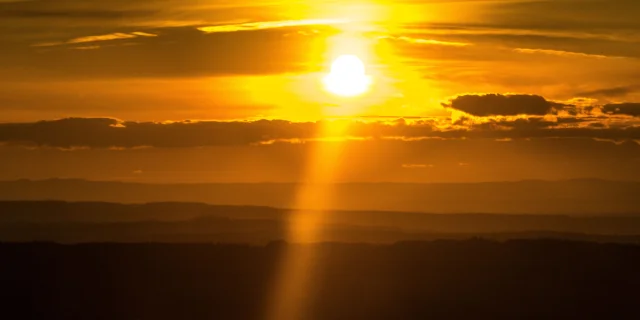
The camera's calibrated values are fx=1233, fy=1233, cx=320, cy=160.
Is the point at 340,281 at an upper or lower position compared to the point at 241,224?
lower

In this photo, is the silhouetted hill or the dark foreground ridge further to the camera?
the silhouetted hill

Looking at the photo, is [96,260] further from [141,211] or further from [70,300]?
[141,211]

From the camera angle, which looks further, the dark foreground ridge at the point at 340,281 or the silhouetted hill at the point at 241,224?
the silhouetted hill at the point at 241,224

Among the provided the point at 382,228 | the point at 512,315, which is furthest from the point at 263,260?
the point at 382,228

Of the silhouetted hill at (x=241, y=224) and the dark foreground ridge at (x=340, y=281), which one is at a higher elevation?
the silhouetted hill at (x=241, y=224)

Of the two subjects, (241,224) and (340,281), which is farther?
(241,224)
